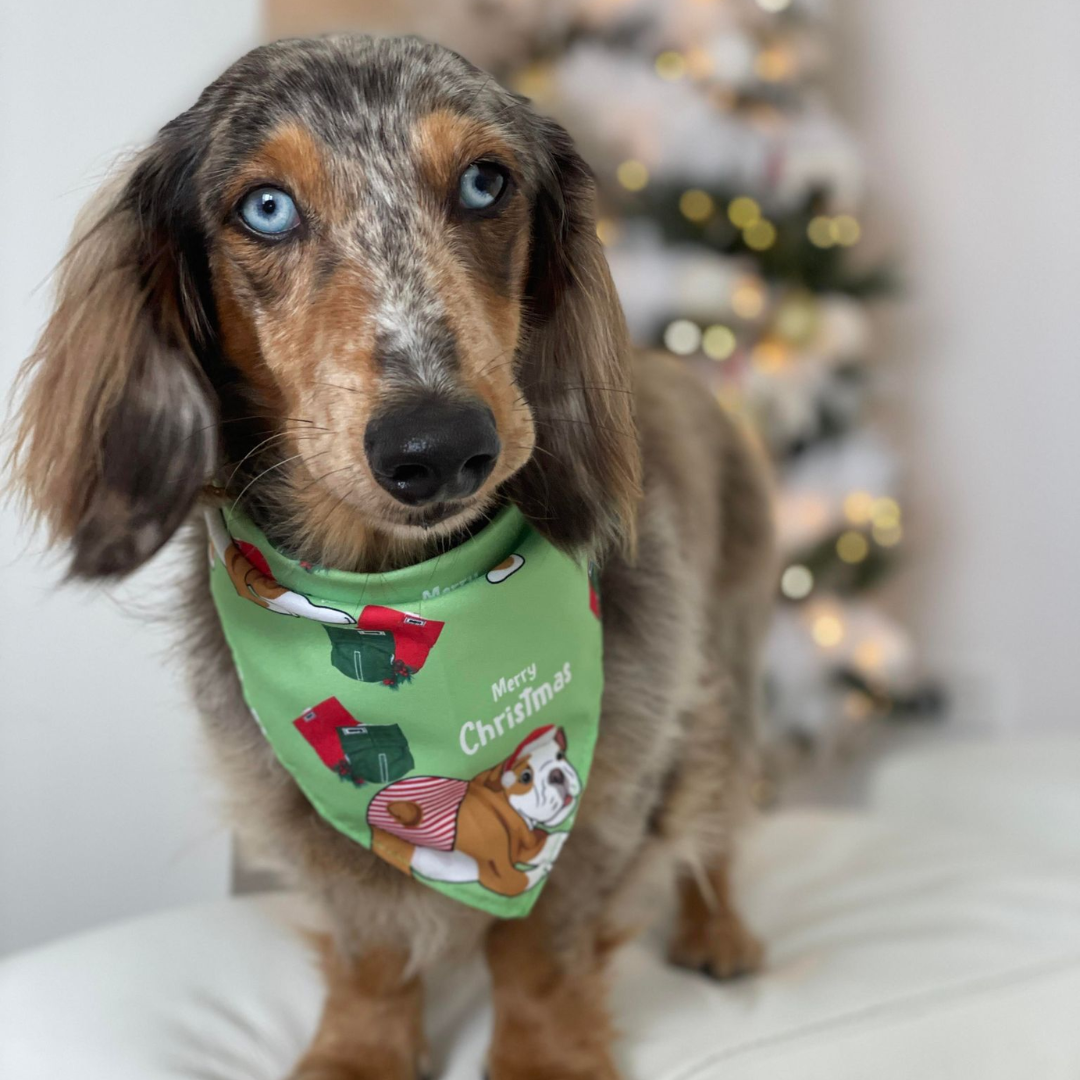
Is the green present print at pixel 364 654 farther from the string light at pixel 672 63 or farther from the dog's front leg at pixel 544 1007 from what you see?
the string light at pixel 672 63

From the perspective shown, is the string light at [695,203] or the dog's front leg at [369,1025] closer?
the dog's front leg at [369,1025]

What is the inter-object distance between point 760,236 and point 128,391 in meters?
2.00

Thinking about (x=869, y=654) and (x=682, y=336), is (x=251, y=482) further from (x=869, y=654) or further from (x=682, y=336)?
(x=869, y=654)

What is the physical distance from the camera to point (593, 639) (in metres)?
1.32

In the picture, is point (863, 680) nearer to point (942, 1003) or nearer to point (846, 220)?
point (846, 220)

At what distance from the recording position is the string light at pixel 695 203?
2.69 meters

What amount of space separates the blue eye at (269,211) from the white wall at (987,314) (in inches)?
111

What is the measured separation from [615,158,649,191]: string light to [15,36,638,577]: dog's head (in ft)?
5.11

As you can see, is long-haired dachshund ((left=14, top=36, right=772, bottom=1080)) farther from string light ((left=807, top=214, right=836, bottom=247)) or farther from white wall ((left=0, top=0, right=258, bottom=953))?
string light ((left=807, top=214, right=836, bottom=247))

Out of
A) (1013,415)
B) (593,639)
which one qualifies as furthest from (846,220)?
(593,639)

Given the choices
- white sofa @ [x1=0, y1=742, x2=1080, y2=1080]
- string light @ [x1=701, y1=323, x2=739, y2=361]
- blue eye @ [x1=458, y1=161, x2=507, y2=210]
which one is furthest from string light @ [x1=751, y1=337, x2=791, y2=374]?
blue eye @ [x1=458, y1=161, x2=507, y2=210]

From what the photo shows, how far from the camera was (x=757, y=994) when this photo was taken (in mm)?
1564

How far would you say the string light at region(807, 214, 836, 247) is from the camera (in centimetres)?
282

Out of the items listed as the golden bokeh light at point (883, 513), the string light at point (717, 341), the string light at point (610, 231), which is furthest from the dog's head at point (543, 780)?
the golden bokeh light at point (883, 513)
